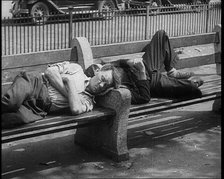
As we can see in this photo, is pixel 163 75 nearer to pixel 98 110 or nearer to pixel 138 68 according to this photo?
pixel 138 68

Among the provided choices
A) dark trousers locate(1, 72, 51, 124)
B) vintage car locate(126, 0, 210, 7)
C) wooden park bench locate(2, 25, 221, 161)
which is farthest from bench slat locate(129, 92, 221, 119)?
vintage car locate(126, 0, 210, 7)

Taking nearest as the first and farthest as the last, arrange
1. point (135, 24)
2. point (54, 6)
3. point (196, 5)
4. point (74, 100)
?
point (74, 100) → point (196, 5) → point (135, 24) → point (54, 6)

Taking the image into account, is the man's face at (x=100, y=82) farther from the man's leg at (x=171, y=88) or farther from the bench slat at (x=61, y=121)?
the man's leg at (x=171, y=88)

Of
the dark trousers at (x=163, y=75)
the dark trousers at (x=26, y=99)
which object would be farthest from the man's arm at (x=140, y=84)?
the dark trousers at (x=26, y=99)

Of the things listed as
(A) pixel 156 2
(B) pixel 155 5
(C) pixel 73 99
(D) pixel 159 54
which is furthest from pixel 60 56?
(B) pixel 155 5

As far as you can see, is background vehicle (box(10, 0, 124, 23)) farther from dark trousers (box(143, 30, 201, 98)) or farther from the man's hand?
the man's hand

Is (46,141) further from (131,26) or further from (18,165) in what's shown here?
(131,26)

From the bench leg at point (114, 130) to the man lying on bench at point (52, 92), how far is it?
0.13 metres

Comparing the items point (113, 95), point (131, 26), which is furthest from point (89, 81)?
point (131, 26)

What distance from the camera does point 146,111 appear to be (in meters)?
5.94

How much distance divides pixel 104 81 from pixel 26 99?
793 millimetres

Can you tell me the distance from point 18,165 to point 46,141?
33.7 inches

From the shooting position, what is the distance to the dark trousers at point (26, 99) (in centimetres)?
468

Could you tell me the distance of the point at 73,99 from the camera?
17.1 feet
